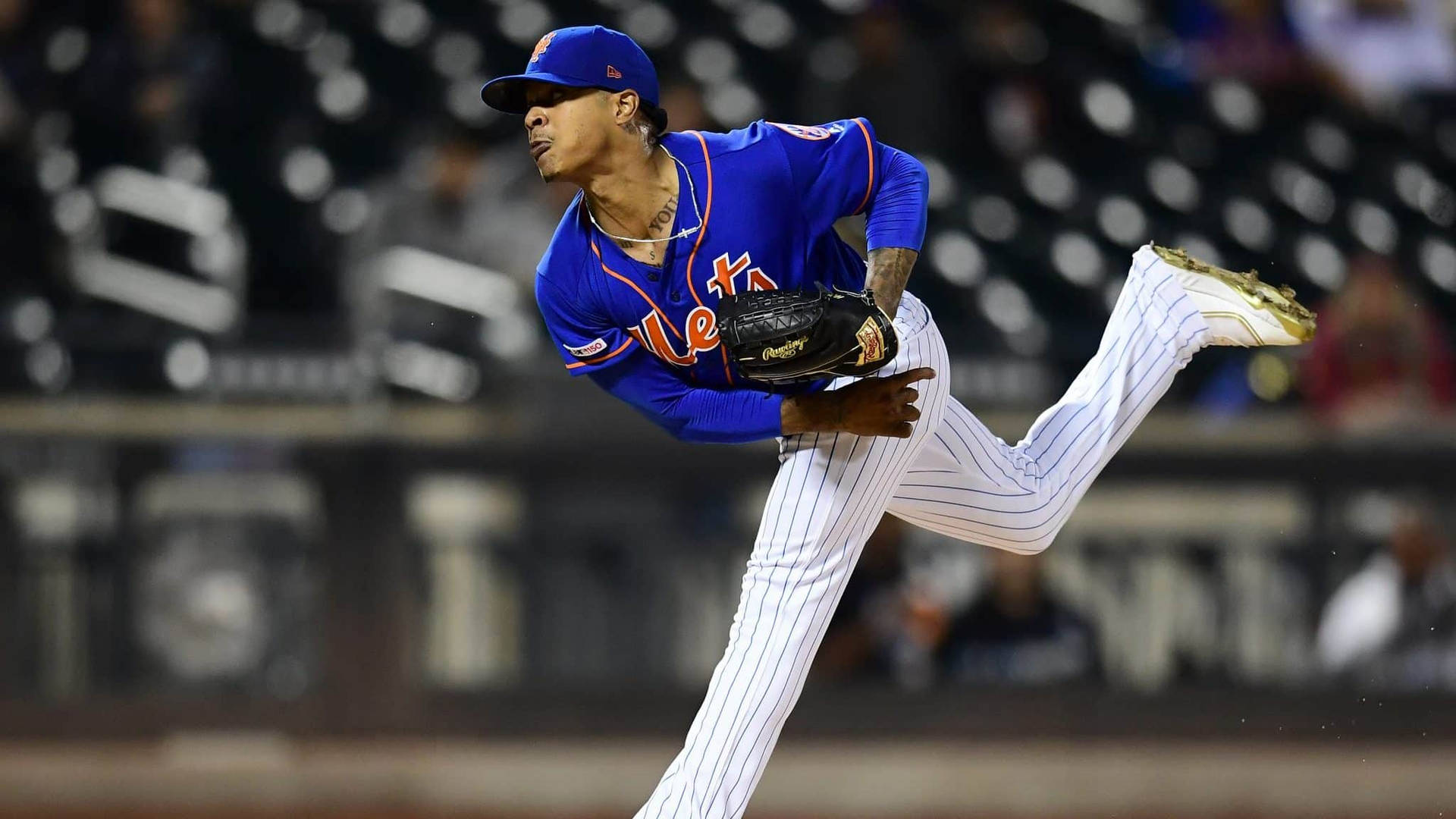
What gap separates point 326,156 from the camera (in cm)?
811

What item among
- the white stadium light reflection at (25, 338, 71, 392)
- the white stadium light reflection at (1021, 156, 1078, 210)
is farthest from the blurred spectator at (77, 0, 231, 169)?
the white stadium light reflection at (1021, 156, 1078, 210)

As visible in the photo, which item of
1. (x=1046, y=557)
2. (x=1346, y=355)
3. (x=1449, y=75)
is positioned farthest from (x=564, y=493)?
(x=1449, y=75)

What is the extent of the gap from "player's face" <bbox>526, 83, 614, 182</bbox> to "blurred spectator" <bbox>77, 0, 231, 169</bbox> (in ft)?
15.5

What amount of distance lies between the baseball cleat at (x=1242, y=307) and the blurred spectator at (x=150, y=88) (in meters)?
4.97

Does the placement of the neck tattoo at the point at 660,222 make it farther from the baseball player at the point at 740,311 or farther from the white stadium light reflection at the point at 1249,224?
the white stadium light reflection at the point at 1249,224

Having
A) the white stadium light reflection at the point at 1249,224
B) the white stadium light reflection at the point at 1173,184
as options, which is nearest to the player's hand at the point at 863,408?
the white stadium light reflection at the point at 1249,224

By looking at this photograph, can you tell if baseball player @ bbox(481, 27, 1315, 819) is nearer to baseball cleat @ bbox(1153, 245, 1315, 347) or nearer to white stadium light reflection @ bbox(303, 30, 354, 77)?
baseball cleat @ bbox(1153, 245, 1315, 347)

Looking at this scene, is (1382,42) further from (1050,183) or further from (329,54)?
(329,54)

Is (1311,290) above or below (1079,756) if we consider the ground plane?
above

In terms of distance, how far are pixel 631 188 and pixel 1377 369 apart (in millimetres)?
4559

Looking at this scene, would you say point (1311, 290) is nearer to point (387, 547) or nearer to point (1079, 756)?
point (1079, 756)

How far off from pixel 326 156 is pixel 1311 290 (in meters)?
4.32

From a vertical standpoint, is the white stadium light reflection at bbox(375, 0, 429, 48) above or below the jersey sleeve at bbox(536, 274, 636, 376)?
above

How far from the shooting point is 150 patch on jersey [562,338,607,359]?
3656 mm
